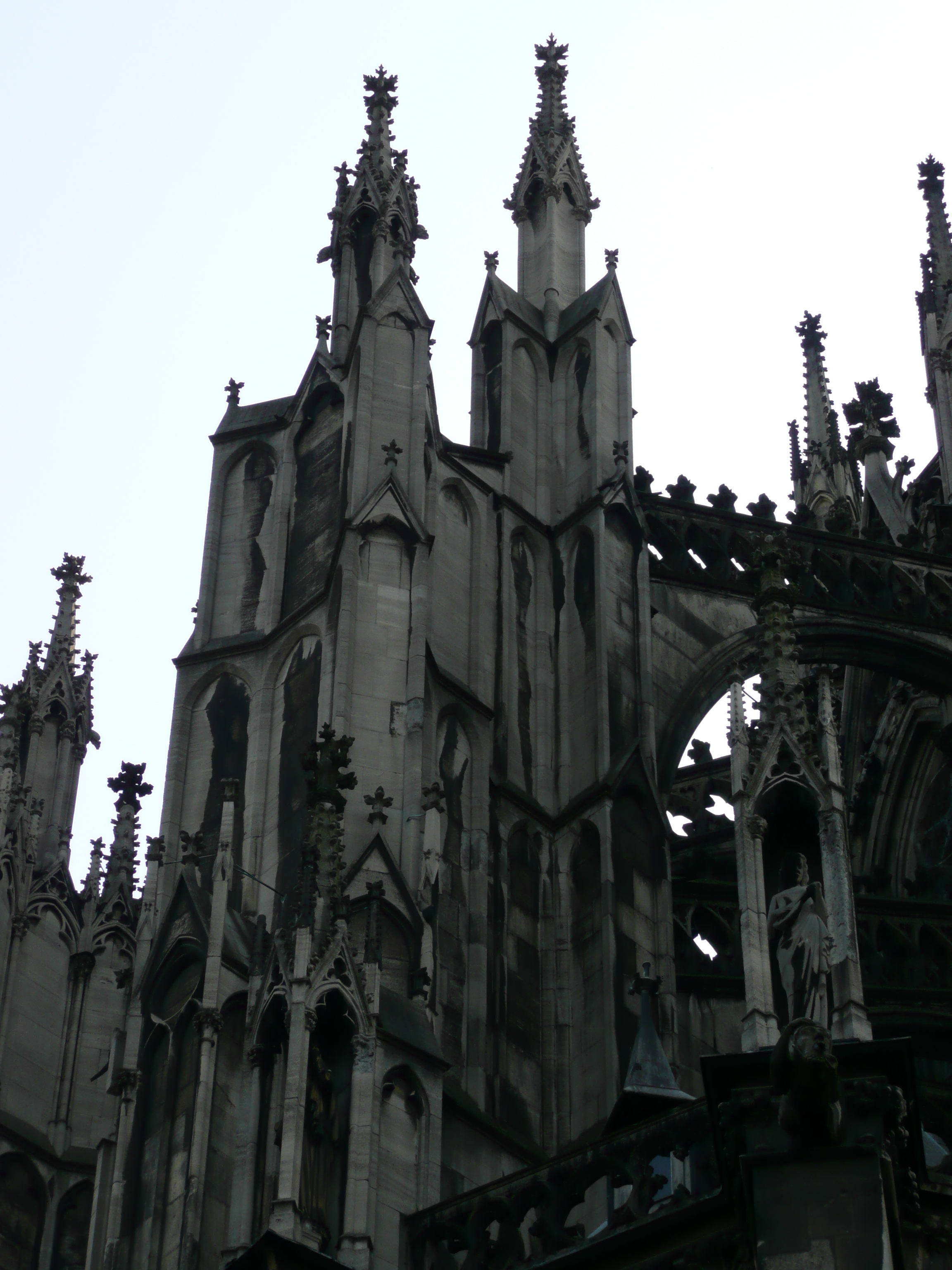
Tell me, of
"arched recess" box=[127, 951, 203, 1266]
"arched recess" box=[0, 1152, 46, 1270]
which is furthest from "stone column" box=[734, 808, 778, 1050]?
"arched recess" box=[0, 1152, 46, 1270]

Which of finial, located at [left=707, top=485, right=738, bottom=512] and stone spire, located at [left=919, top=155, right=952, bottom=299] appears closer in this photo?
finial, located at [left=707, top=485, right=738, bottom=512]

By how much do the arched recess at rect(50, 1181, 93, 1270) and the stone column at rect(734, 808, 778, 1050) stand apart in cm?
707

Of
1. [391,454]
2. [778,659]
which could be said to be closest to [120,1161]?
[778,659]

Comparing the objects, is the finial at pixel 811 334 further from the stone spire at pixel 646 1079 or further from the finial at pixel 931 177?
the stone spire at pixel 646 1079

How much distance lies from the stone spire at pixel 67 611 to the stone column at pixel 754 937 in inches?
385

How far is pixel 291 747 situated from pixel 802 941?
212 inches

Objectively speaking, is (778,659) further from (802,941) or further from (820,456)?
(820,456)

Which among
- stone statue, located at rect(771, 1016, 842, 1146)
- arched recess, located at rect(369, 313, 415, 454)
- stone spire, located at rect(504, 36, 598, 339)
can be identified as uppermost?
stone spire, located at rect(504, 36, 598, 339)

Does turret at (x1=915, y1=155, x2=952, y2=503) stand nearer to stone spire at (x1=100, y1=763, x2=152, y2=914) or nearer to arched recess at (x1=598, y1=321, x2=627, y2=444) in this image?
arched recess at (x1=598, y1=321, x2=627, y2=444)

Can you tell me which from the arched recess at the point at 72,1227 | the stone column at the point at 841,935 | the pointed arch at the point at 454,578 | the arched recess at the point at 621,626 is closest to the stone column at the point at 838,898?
the stone column at the point at 841,935

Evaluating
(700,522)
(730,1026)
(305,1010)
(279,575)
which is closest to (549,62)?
(700,522)

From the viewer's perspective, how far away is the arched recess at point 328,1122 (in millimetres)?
15930

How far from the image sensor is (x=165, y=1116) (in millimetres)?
17547

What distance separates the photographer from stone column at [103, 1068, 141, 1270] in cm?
1711
